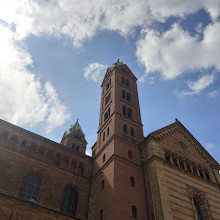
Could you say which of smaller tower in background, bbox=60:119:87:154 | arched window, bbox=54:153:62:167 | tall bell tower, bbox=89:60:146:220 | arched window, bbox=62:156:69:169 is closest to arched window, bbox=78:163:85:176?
tall bell tower, bbox=89:60:146:220

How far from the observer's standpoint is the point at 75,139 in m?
46.2

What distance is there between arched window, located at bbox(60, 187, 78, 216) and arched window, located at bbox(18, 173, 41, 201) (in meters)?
2.94

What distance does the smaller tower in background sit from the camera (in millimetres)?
45031

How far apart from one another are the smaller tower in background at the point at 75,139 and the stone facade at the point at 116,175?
14.2m

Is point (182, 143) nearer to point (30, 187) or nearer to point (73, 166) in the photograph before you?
point (73, 166)

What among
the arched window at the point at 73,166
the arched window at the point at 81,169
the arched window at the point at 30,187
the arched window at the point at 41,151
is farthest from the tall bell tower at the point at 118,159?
the arched window at the point at 41,151

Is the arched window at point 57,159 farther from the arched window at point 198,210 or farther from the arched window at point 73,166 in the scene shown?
the arched window at point 198,210

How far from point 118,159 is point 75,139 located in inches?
877

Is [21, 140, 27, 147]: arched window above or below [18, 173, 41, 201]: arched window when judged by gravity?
above

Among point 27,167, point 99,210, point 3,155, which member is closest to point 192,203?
point 99,210

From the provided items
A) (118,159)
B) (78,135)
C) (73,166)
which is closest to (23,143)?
(73,166)

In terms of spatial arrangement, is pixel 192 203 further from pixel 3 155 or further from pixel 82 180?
pixel 3 155

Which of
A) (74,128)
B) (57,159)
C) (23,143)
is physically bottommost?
(57,159)

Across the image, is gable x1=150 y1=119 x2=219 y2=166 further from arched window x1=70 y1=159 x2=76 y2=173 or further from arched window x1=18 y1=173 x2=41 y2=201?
arched window x1=18 y1=173 x2=41 y2=201
